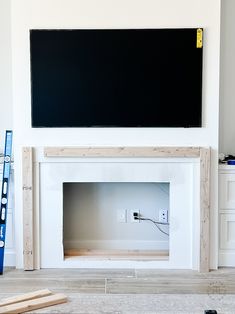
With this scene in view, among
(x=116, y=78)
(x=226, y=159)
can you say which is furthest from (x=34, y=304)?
(x=226, y=159)

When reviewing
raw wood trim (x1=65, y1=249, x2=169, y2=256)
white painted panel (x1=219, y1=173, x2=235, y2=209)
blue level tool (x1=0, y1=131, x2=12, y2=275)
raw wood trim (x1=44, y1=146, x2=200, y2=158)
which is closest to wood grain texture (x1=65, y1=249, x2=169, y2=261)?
raw wood trim (x1=65, y1=249, x2=169, y2=256)

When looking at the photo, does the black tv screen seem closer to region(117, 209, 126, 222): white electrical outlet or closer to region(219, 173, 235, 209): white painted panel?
region(219, 173, 235, 209): white painted panel

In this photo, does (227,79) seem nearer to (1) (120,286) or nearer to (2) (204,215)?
(2) (204,215)

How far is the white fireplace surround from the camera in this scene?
3207mm

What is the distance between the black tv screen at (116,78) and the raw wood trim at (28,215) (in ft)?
1.31

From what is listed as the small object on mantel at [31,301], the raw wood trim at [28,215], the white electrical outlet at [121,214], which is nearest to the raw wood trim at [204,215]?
the white electrical outlet at [121,214]

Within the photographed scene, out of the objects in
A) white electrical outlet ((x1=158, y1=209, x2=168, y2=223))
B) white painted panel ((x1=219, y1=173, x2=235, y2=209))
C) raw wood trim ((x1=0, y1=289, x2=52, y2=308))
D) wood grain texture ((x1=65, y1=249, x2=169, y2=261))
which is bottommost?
raw wood trim ((x1=0, y1=289, x2=52, y2=308))

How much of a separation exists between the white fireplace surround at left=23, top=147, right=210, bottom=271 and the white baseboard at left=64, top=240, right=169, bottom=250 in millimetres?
291

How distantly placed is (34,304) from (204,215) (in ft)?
5.11

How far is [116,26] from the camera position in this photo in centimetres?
317

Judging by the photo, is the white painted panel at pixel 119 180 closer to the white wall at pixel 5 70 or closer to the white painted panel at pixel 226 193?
the white painted panel at pixel 226 193

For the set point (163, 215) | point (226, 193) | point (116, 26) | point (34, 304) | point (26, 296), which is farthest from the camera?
point (163, 215)

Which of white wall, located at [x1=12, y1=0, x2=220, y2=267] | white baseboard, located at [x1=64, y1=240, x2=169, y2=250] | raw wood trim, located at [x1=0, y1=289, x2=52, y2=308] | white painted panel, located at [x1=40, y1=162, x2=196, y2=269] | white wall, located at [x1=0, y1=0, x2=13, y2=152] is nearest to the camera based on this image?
raw wood trim, located at [x1=0, y1=289, x2=52, y2=308]

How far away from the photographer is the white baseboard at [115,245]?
3596mm
